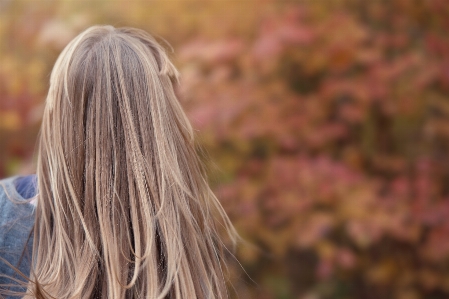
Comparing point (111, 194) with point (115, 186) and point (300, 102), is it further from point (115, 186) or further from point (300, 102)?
point (300, 102)

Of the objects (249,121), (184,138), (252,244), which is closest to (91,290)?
(184,138)

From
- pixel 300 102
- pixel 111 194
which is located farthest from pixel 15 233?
pixel 300 102

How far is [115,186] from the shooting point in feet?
3.19

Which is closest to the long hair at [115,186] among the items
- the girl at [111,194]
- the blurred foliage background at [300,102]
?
the girl at [111,194]

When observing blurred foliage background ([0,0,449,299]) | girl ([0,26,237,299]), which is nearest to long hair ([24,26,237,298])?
girl ([0,26,237,299])

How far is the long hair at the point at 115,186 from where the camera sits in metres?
0.96

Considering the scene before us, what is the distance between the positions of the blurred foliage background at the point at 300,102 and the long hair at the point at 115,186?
1330 millimetres

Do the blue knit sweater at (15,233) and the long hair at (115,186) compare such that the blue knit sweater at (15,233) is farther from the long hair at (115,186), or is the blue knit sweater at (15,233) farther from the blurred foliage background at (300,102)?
the blurred foliage background at (300,102)

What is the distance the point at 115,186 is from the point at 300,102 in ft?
5.60

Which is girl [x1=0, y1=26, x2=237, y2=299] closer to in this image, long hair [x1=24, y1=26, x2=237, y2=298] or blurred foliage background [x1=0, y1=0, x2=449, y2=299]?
long hair [x1=24, y1=26, x2=237, y2=298]

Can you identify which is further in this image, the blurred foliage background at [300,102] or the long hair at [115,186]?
the blurred foliage background at [300,102]

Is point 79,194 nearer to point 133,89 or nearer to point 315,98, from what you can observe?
point 133,89

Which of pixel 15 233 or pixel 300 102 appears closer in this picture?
pixel 15 233

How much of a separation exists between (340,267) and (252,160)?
0.76 m
